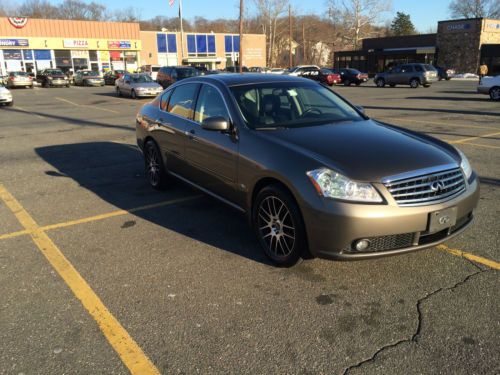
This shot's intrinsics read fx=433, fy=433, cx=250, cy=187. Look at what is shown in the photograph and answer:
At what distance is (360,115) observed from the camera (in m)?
4.88

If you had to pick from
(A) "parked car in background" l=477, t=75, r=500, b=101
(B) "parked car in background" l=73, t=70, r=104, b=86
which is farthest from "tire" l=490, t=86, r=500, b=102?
(B) "parked car in background" l=73, t=70, r=104, b=86

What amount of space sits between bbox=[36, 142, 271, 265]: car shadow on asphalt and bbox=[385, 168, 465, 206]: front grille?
4.41ft

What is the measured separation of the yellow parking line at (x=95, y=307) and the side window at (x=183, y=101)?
208 centimetres

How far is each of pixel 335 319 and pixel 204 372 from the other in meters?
1.02

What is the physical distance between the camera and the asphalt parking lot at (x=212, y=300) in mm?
2672

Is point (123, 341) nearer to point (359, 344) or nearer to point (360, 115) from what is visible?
point (359, 344)

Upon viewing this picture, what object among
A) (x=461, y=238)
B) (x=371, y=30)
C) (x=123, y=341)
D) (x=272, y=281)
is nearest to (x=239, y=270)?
(x=272, y=281)

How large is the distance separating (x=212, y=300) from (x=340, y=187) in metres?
1.30

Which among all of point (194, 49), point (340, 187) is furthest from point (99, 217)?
point (194, 49)

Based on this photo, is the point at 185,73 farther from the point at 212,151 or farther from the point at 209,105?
the point at 212,151

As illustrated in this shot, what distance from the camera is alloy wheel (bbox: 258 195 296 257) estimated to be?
11.9 feet

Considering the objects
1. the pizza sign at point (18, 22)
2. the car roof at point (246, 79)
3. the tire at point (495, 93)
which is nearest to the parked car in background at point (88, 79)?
the pizza sign at point (18, 22)

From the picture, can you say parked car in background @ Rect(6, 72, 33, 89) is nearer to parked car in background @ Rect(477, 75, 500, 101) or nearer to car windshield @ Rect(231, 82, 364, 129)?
parked car in background @ Rect(477, 75, 500, 101)

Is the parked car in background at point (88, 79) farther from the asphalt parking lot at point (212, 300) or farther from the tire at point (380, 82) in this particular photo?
the asphalt parking lot at point (212, 300)
